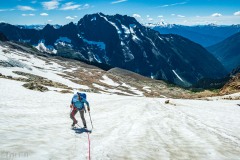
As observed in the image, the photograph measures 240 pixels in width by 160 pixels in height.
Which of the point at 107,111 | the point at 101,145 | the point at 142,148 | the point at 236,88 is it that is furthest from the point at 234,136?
the point at 236,88

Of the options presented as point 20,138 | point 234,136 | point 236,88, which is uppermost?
point 20,138

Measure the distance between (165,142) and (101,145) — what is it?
12.1 feet

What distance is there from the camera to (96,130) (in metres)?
19.1

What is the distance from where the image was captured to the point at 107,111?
97.5 feet

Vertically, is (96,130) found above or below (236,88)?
above

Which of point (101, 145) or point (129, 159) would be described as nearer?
point (129, 159)

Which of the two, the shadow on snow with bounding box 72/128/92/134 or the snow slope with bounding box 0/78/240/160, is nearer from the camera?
the snow slope with bounding box 0/78/240/160

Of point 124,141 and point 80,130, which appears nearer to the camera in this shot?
point 124,141

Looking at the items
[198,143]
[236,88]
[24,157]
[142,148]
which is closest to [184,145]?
[198,143]

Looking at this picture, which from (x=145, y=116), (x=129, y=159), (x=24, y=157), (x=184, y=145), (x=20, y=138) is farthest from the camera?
(x=145, y=116)

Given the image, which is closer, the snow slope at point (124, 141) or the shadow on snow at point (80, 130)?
the snow slope at point (124, 141)

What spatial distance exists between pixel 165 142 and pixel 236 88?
5181 cm

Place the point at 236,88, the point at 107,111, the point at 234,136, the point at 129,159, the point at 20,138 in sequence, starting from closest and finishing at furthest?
the point at 129,159, the point at 20,138, the point at 234,136, the point at 107,111, the point at 236,88

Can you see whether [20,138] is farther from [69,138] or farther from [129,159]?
[129,159]
